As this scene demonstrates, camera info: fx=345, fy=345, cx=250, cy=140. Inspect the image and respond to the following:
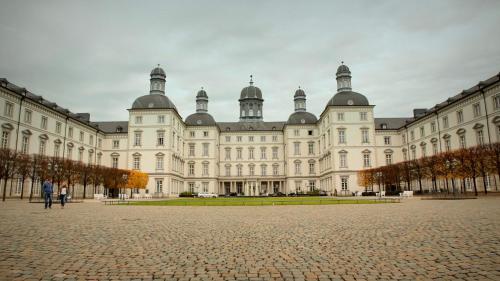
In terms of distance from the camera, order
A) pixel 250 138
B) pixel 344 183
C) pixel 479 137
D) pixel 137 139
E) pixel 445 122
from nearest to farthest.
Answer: pixel 479 137, pixel 445 122, pixel 344 183, pixel 137 139, pixel 250 138

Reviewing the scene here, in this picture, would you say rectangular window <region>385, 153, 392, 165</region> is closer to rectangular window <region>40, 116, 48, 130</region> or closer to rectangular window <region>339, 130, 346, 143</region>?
rectangular window <region>339, 130, 346, 143</region>

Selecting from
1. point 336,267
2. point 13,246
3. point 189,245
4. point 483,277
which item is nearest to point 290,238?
point 189,245

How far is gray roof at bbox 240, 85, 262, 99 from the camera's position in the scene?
79.9 meters

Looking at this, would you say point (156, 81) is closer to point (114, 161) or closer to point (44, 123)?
point (114, 161)

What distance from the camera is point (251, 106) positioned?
79625 mm

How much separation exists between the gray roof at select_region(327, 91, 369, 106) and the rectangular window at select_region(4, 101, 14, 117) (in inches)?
1709

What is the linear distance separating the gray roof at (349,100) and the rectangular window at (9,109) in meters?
43.4

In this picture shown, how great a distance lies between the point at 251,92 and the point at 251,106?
11.1 feet

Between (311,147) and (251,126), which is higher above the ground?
(251,126)

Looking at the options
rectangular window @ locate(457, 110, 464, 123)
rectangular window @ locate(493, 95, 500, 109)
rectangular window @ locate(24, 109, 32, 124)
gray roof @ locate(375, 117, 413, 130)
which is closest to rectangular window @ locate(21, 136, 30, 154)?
rectangular window @ locate(24, 109, 32, 124)

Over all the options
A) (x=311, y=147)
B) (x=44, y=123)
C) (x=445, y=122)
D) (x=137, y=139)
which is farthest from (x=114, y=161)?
(x=445, y=122)

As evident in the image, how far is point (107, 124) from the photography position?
6700cm

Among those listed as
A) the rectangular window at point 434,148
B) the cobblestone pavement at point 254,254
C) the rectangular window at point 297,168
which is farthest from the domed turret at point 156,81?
the cobblestone pavement at point 254,254

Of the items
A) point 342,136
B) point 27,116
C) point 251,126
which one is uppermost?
point 251,126
